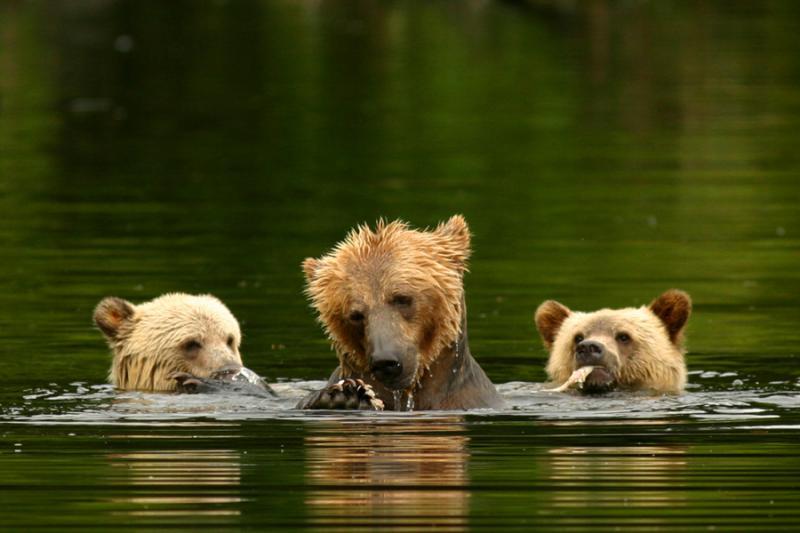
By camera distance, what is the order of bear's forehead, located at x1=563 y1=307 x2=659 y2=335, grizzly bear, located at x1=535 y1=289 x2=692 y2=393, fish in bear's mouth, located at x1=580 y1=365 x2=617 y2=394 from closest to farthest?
fish in bear's mouth, located at x1=580 y1=365 x2=617 y2=394, grizzly bear, located at x1=535 y1=289 x2=692 y2=393, bear's forehead, located at x1=563 y1=307 x2=659 y2=335

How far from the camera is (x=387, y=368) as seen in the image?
11.8 metres

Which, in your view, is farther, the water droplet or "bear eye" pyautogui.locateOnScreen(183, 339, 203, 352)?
"bear eye" pyautogui.locateOnScreen(183, 339, 203, 352)

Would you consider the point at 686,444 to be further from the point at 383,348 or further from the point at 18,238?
the point at 18,238

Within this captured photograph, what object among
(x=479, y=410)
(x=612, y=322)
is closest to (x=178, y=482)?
(x=479, y=410)

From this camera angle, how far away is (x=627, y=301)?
18062 millimetres

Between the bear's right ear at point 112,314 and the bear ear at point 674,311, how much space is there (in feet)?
11.7

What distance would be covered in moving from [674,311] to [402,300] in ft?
11.8

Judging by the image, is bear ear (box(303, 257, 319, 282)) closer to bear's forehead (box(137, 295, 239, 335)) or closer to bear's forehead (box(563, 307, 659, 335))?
bear's forehead (box(137, 295, 239, 335))

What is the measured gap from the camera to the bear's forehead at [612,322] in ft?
48.3

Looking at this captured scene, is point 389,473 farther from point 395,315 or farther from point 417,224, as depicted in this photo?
point 417,224

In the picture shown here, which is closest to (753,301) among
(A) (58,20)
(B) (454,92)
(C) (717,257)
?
(C) (717,257)

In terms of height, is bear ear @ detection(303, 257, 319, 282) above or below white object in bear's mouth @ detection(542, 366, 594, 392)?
above

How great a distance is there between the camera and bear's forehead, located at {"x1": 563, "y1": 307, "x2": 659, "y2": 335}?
14727mm

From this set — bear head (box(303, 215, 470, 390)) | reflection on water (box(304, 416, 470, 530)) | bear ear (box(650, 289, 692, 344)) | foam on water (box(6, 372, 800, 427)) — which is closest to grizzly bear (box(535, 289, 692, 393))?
bear ear (box(650, 289, 692, 344))
